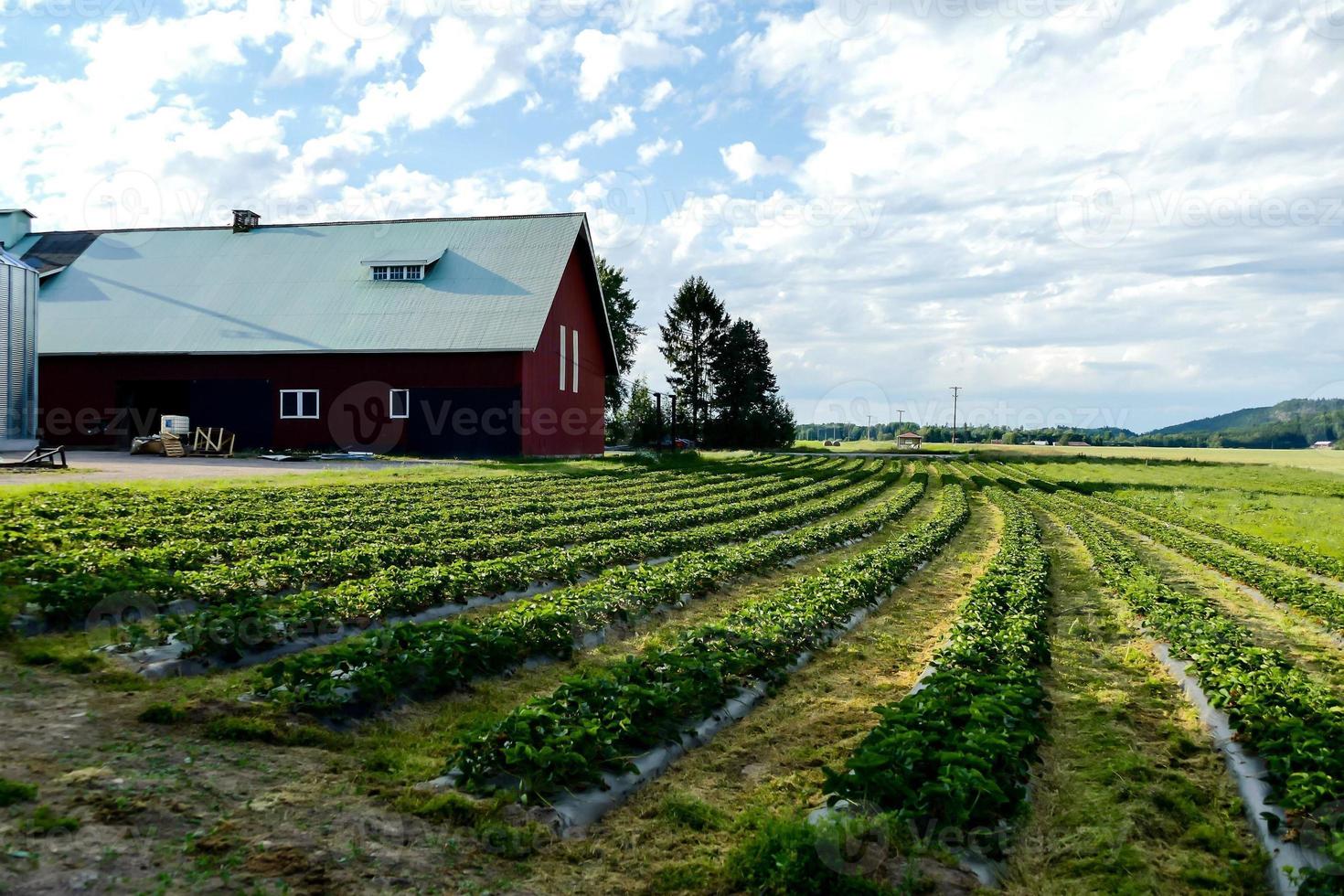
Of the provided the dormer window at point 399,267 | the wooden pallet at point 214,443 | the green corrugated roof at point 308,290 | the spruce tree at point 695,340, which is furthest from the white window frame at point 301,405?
the spruce tree at point 695,340

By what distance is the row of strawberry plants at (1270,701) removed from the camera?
5371mm

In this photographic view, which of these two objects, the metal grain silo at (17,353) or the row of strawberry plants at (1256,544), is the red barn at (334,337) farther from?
the row of strawberry plants at (1256,544)

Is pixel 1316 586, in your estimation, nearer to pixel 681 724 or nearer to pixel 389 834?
pixel 681 724

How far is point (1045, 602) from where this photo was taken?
11922 millimetres

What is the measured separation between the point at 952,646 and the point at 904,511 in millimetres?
17485

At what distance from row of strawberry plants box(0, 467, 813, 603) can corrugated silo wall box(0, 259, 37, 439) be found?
21205 millimetres

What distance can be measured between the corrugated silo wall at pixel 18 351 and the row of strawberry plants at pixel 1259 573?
34.4 m

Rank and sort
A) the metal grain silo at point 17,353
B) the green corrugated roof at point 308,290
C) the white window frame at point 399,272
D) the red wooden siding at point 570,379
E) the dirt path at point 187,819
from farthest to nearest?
the white window frame at point 399,272
the red wooden siding at point 570,379
the green corrugated roof at point 308,290
the metal grain silo at point 17,353
the dirt path at point 187,819

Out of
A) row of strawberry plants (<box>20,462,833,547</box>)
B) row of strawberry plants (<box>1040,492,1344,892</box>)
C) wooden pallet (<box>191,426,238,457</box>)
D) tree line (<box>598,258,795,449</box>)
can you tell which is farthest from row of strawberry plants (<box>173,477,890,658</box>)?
tree line (<box>598,258,795,449</box>)

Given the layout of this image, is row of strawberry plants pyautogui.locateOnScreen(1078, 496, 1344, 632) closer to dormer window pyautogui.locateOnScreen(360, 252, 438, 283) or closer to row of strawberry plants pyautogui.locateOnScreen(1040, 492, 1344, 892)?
row of strawberry plants pyautogui.locateOnScreen(1040, 492, 1344, 892)

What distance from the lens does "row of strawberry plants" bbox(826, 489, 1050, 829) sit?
5.19m

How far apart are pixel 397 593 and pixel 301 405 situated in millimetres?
29978

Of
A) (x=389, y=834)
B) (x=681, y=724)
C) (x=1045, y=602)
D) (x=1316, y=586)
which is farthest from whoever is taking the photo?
(x=1316, y=586)

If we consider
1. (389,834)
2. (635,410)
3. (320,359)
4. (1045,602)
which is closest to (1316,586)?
(1045,602)
